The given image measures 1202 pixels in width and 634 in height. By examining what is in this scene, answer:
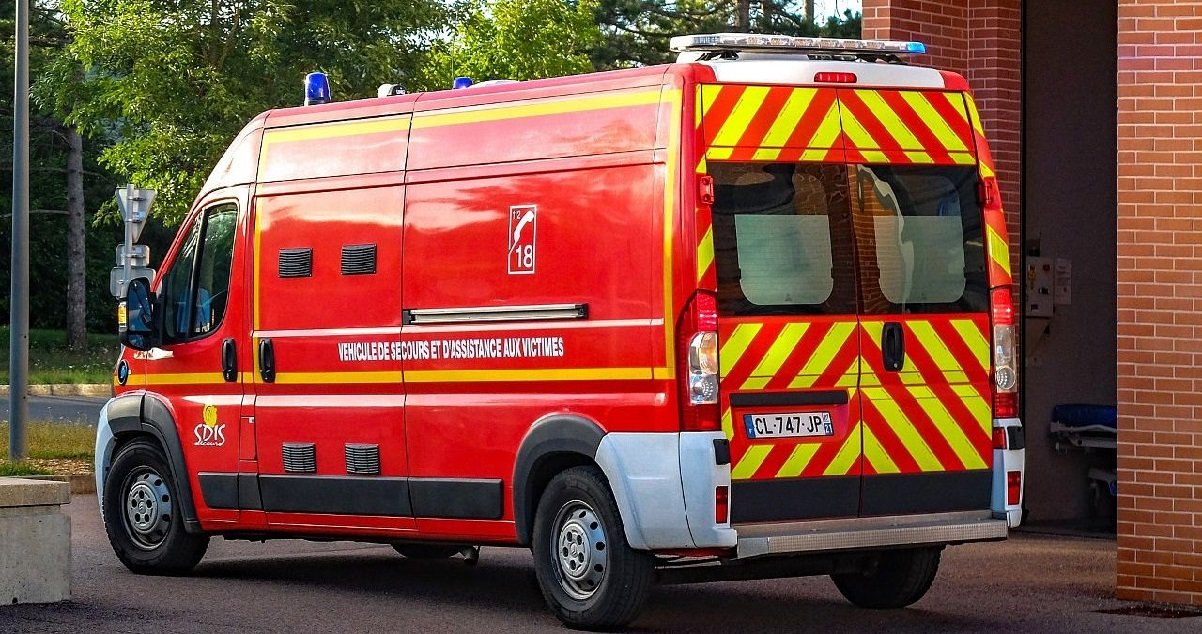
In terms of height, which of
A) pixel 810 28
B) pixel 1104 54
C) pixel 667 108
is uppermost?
pixel 810 28

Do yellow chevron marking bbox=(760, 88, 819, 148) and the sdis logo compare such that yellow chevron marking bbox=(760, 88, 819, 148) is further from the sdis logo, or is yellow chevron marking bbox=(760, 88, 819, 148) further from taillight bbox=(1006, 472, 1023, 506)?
the sdis logo

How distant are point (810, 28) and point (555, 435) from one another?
39870mm

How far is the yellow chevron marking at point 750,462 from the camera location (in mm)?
8984

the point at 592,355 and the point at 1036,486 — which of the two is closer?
the point at 592,355

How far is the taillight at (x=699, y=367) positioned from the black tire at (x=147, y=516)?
4.08 m

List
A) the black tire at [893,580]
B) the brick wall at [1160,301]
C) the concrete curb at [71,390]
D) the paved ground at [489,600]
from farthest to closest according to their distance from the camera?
the concrete curb at [71,390], the brick wall at [1160,301], the black tire at [893,580], the paved ground at [489,600]

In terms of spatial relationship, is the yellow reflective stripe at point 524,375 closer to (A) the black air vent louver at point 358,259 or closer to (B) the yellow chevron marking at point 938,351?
(A) the black air vent louver at point 358,259

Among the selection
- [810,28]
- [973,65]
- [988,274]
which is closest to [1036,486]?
[973,65]

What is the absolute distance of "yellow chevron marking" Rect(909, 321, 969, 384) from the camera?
31.4 ft

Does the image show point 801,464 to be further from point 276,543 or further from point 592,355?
point 276,543

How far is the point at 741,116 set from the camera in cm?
921

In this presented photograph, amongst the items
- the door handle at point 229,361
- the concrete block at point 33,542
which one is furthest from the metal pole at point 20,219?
the concrete block at point 33,542

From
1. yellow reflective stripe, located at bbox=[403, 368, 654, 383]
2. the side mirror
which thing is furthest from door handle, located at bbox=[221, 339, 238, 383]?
yellow reflective stripe, located at bbox=[403, 368, 654, 383]

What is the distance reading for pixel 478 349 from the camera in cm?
1007
